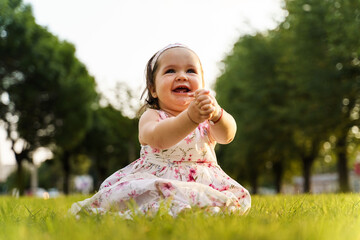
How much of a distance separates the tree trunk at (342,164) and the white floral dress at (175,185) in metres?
19.8

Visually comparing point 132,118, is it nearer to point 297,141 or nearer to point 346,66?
point 297,141

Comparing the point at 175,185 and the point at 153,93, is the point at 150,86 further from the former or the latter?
the point at 175,185

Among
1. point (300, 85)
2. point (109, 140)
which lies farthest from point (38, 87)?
point (109, 140)

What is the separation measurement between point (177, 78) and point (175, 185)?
0.96 metres

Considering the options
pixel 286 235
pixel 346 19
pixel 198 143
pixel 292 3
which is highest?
pixel 292 3

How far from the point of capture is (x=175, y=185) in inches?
133

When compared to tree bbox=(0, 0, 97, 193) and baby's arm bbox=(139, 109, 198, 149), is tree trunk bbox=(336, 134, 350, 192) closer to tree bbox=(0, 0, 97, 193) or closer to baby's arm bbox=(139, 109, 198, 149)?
tree bbox=(0, 0, 97, 193)

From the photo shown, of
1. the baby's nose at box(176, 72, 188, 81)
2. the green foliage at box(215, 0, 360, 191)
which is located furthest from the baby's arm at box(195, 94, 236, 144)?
the green foliage at box(215, 0, 360, 191)

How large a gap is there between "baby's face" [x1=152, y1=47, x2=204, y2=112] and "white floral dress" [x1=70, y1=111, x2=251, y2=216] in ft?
Answer: 0.56

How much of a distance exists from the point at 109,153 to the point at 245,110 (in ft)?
76.1

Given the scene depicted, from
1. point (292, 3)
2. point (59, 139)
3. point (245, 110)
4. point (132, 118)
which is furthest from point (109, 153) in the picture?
point (292, 3)

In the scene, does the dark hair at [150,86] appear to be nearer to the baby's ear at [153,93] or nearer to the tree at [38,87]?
the baby's ear at [153,93]

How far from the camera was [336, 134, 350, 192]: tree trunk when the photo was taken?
22781 millimetres

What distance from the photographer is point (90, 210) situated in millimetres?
3531
